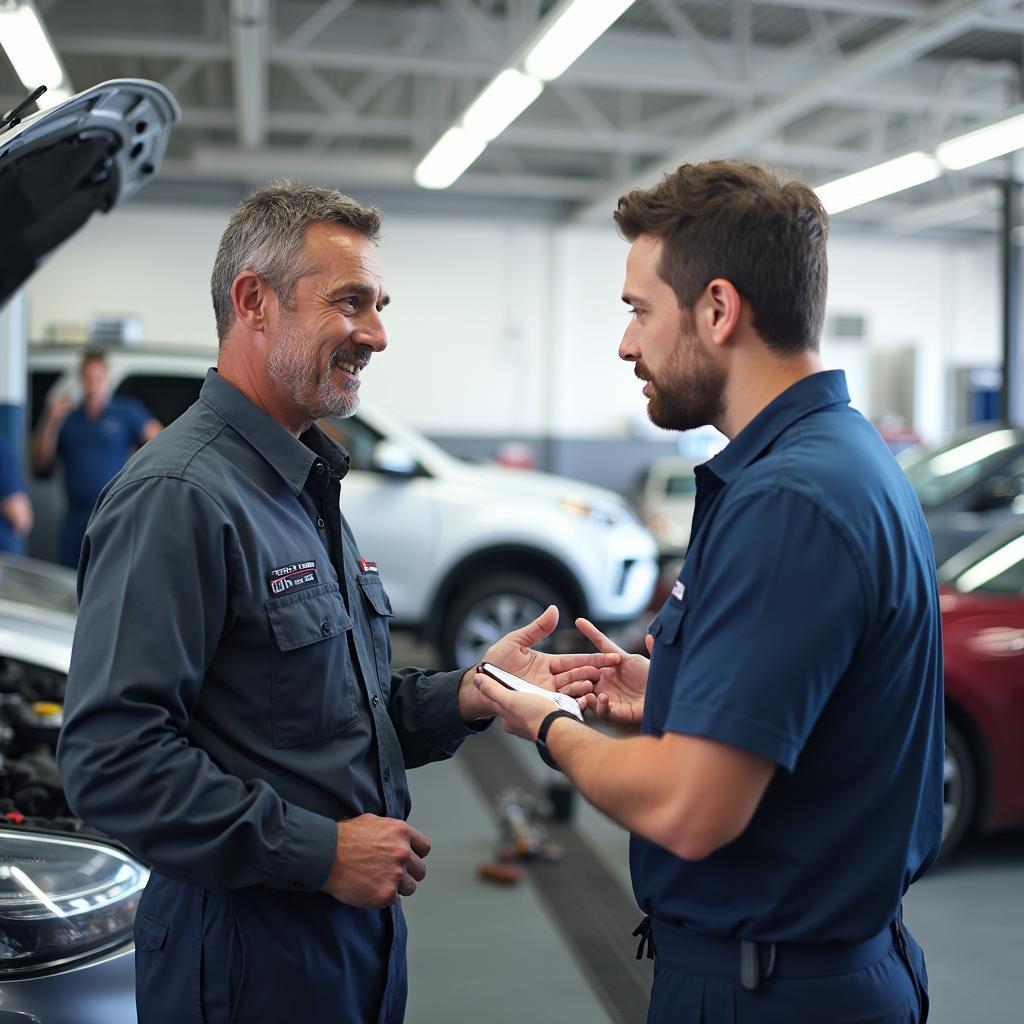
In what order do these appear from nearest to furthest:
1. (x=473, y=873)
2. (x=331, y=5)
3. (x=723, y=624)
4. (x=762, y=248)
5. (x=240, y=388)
Answer: (x=723, y=624) → (x=762, y=248) → (x=240, y=388) → (x=473, y=873) → (x=331, y=5)

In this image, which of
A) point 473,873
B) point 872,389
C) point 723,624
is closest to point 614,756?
point 723,624

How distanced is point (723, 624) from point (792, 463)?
212 millimetres

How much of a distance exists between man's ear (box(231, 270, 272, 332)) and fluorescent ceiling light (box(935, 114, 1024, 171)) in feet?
26.2

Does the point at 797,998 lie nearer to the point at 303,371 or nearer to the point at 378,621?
the point at 378,621

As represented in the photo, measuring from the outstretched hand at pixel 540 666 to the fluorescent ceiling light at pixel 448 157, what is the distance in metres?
7.94

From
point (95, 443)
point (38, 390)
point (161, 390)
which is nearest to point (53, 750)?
point (95, 443)

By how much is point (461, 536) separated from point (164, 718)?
5.39 m

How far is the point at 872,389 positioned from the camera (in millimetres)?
16984

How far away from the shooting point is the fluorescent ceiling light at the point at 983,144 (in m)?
8.46

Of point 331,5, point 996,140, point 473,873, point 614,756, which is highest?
point 331,5

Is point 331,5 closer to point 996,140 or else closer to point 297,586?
point 996,140

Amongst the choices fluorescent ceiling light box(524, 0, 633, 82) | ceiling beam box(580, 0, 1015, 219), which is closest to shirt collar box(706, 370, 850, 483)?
ceiling beam box(580, 0, 1015, 219)

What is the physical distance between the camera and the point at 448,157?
1035cm

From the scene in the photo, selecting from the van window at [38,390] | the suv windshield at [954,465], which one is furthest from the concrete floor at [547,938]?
the van window at [38,390]
